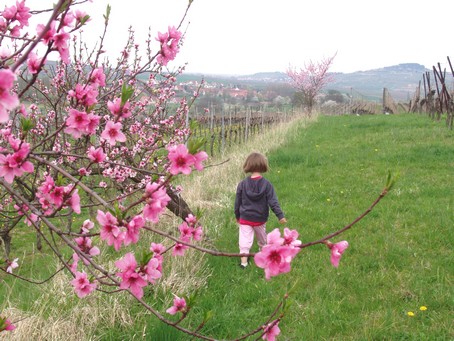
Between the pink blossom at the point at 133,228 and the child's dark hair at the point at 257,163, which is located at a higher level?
the pink blossom at the point at 133,228

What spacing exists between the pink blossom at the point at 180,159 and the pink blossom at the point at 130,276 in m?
0.34

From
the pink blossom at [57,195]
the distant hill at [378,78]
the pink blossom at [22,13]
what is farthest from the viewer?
the distant hill at [378,78]

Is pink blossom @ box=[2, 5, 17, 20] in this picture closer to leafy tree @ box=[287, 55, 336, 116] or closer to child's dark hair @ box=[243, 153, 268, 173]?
child's dark hair @ box=[243, 153, 268, 173]

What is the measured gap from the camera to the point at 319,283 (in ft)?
12.8

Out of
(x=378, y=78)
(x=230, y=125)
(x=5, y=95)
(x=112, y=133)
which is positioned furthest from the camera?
(x=378, y=78)

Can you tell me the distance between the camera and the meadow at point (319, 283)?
314cm

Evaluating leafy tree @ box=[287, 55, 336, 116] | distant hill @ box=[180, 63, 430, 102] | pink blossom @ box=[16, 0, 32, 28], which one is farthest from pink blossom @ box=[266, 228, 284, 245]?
distant hill @ box=[180, 63, 430, 102]

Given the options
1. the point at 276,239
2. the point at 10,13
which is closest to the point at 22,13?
the point at 10,13

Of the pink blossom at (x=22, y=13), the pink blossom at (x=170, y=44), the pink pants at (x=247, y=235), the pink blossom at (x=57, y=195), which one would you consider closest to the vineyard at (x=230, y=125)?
the pink pants at (x=247, y=235)

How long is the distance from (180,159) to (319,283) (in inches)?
114

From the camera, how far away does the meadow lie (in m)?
3.14

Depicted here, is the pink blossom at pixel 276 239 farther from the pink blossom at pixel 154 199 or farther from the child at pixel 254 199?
the child at pixel 254 199

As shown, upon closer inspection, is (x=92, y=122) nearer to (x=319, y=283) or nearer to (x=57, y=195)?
(x=57, y=195)

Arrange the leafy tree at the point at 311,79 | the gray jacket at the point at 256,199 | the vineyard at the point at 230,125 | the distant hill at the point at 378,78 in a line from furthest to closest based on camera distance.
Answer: the distant hill at the point at 378,78 → the leafy tree at the point at 311,79 → the vineyard at the point at 230,125 → the gray jacket at the point at 256,199
